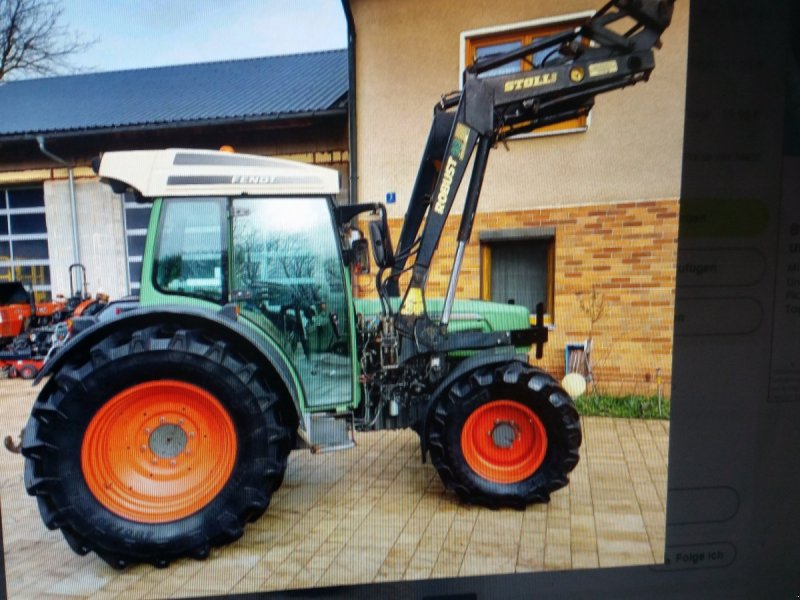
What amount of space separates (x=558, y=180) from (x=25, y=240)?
1.09 m

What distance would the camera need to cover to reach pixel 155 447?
0.97 meters

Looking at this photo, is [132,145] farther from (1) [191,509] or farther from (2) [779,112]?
(2) [779,112]

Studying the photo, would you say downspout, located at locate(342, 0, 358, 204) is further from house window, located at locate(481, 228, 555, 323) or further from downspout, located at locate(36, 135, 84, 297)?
downspout, located at locate(36, 135, 84, 297)

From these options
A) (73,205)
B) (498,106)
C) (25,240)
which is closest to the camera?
(25,240)

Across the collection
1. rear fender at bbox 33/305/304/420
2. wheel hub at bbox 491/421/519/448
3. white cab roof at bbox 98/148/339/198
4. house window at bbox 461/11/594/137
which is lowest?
wheel hub at bbox 491/421/519/448

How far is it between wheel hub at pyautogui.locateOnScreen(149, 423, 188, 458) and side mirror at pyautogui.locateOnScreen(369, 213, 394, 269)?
2.11ft

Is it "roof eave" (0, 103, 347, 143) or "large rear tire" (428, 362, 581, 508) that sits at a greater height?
"roof eave" (0, 103, 347, 143)

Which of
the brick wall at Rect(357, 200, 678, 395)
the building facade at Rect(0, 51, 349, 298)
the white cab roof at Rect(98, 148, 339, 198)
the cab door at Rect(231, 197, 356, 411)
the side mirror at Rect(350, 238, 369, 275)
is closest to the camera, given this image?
the brick wall at Rect(357, 200, 678, 395)

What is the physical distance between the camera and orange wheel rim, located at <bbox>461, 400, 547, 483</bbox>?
1.17 meters

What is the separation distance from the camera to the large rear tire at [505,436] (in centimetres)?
111

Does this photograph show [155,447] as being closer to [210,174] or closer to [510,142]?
[210,174]

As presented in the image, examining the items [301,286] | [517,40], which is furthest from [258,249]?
[517,40]

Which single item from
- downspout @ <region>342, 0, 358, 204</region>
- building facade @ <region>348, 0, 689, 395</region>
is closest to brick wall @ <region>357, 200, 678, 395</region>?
building facade @ <region>348, 0, 689, 395</region>

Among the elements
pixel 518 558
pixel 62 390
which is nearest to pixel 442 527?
pixel 518 558
